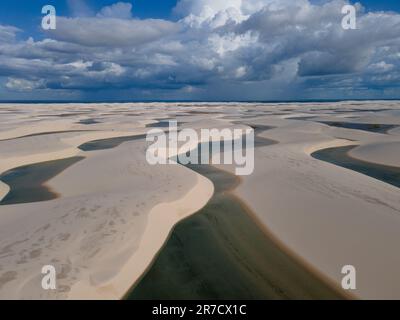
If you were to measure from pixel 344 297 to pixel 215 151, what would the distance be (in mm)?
16837

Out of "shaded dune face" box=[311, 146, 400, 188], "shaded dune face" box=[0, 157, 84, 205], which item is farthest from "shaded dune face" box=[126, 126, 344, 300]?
"shaded dune face" box=[311, 146, 400, 188]

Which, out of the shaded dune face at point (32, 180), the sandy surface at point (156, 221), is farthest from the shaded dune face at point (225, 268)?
the shaded dune face at point (32, 180)

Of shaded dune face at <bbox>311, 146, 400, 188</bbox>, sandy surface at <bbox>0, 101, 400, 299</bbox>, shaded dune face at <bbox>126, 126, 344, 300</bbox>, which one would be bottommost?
shaded dune face at <bbox>126, 126, 344, 300</bbox>

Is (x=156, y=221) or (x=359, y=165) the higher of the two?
(x=359, y=165)

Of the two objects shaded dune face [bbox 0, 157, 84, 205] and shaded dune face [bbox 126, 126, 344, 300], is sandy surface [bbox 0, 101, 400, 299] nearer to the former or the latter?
shaded dune face [bbox 126, 126, 344, 300]

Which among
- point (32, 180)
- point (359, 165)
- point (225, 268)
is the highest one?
point (359, 165)

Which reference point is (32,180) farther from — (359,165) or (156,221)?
(359,165)

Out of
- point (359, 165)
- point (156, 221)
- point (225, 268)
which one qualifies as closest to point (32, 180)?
point (156, 221)

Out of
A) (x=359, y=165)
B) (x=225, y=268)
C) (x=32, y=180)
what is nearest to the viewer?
(x=225, y=268)

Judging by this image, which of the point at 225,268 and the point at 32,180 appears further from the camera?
the point at 32,180

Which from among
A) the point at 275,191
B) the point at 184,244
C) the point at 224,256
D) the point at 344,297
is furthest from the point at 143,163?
the point at 344,297

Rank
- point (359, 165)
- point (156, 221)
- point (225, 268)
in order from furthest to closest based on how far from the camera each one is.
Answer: point (359, 165), point (156, 221), point (225, 268)
